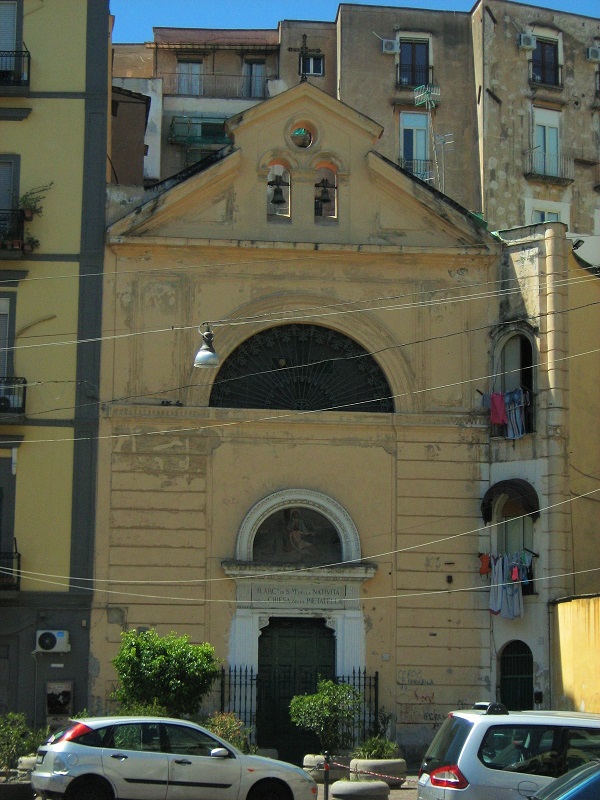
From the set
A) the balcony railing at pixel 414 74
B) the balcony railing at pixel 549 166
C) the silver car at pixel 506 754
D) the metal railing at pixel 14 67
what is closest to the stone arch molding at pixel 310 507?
the metal railing at pixel 14 67

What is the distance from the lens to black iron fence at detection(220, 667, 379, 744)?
2775cm

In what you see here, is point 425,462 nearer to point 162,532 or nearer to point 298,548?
point 298,548

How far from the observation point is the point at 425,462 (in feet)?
95.8

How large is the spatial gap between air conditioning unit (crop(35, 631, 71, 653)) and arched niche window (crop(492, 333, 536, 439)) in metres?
9.04

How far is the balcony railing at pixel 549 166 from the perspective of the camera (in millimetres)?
41812

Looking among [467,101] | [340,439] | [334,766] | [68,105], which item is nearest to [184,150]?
[467,101]

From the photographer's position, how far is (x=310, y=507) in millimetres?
28969

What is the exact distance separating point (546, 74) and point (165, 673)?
80.3 ft

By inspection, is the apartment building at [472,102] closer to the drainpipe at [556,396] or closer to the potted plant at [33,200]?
the drainpipe at [556,396]

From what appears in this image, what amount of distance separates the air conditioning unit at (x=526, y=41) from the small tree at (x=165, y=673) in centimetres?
2309

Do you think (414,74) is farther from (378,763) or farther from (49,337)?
(378,763)

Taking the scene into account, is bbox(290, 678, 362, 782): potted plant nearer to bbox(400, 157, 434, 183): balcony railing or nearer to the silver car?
the silver car

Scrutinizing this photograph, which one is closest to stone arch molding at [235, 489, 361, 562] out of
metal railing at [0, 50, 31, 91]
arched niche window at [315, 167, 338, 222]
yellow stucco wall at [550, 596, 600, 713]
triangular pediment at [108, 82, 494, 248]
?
yellow stucco wall at [550, 596, 600, 713]

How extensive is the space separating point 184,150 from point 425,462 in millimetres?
17564
